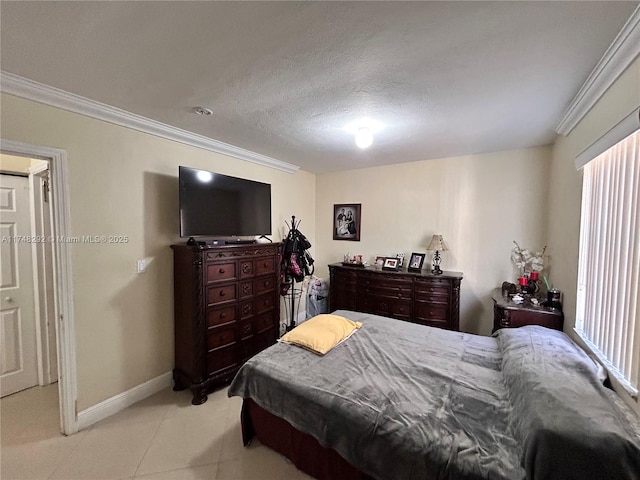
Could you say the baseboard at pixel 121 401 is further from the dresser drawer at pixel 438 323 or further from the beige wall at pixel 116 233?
the dresser drawer at pixel 438 323

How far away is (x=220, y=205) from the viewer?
279cm

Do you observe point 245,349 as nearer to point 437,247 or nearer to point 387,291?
point 387,291

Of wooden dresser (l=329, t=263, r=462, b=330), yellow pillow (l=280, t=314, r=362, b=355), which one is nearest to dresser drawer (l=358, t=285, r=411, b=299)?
wooden dresser (l=329, t=263, r=462, b=330)

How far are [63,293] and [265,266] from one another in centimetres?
168

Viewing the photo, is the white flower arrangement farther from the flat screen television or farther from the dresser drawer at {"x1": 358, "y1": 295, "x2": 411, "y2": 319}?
the flat screen television

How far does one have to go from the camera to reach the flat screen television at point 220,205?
2514 millimetres

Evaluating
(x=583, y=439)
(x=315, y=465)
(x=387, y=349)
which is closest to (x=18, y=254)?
(x=315, y=465)

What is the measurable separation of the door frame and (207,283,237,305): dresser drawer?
0.99 m

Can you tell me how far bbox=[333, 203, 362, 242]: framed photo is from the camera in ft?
14.2

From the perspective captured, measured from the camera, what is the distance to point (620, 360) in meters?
1.47

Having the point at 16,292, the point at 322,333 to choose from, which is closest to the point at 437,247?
the point at 322,333

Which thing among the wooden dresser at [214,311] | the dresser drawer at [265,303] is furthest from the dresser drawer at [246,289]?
the dresser drawer at [265,303]

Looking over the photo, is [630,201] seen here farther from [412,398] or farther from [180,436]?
[180,436]

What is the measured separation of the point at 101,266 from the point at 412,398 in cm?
254
